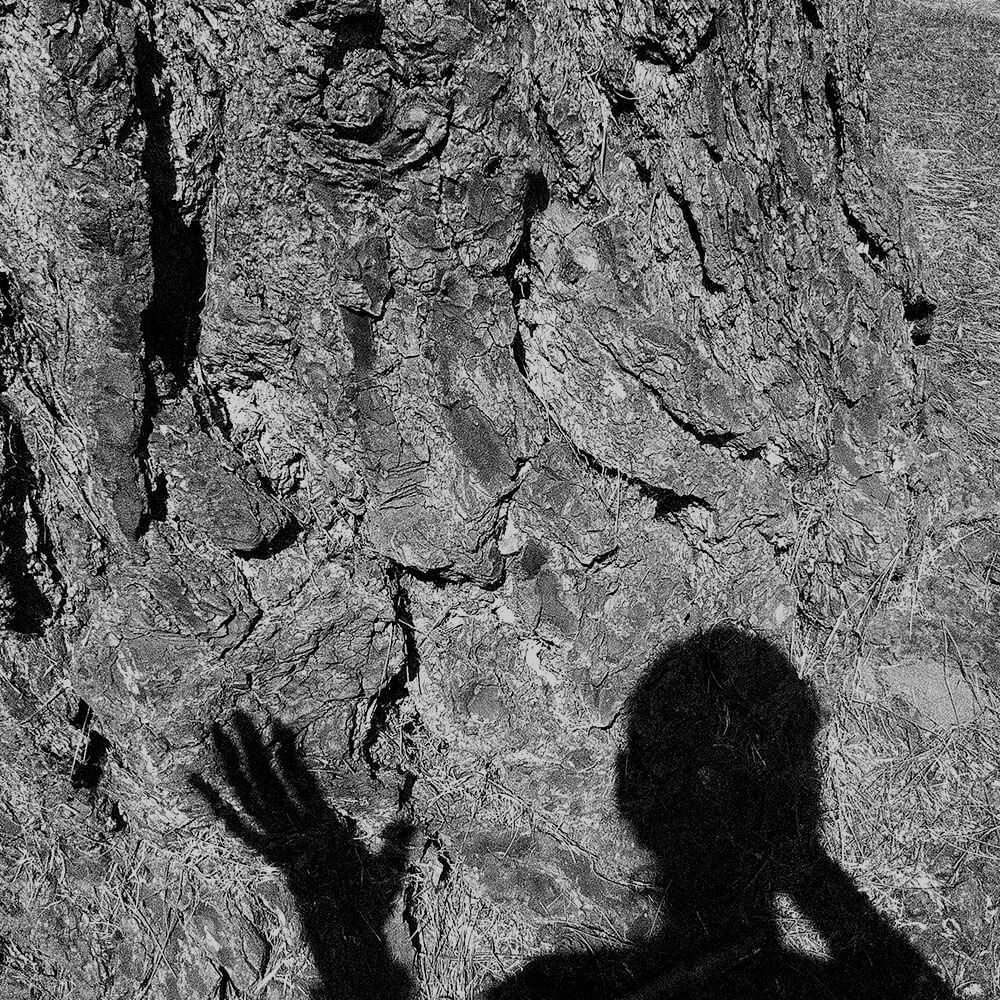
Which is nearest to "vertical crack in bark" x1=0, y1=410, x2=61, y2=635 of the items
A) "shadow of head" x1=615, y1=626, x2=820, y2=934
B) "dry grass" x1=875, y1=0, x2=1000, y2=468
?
"shadow of head" x1=615, y1=626, x2=820, y2=934

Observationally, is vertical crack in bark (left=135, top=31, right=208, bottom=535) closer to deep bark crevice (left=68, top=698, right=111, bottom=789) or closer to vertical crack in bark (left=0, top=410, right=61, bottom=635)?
vertical crack in bark (left=0, top=410, right=61, bottom=635)

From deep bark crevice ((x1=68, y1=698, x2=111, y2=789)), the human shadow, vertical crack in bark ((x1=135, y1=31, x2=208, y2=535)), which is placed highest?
vertical crack in bark ((x1=135, y1=31, x2=208, y2=535))

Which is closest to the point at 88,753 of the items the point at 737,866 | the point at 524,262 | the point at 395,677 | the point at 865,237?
the point at 395,677

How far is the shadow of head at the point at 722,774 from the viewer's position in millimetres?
2203

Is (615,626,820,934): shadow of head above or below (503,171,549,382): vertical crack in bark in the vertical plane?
below

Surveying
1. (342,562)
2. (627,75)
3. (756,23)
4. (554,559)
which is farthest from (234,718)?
(756,23)

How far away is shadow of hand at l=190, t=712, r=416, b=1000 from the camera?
79.0 inches

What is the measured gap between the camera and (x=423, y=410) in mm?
1696

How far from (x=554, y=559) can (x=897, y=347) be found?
1.22 m

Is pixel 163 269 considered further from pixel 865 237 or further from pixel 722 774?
pixel 722 774

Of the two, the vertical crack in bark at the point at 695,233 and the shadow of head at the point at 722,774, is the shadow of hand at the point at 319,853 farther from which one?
the vertical crack in bark at the point at 695,233

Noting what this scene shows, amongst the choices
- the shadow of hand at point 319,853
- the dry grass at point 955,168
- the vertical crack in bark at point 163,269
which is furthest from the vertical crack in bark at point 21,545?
the dry grass at point 955,168

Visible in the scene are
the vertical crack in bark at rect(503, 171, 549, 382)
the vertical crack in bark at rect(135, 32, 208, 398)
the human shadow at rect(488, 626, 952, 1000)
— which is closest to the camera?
the vertical crack in bark at rect(135, 32, 208, 398)

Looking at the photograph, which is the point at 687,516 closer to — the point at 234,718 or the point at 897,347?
the point at 897,347
